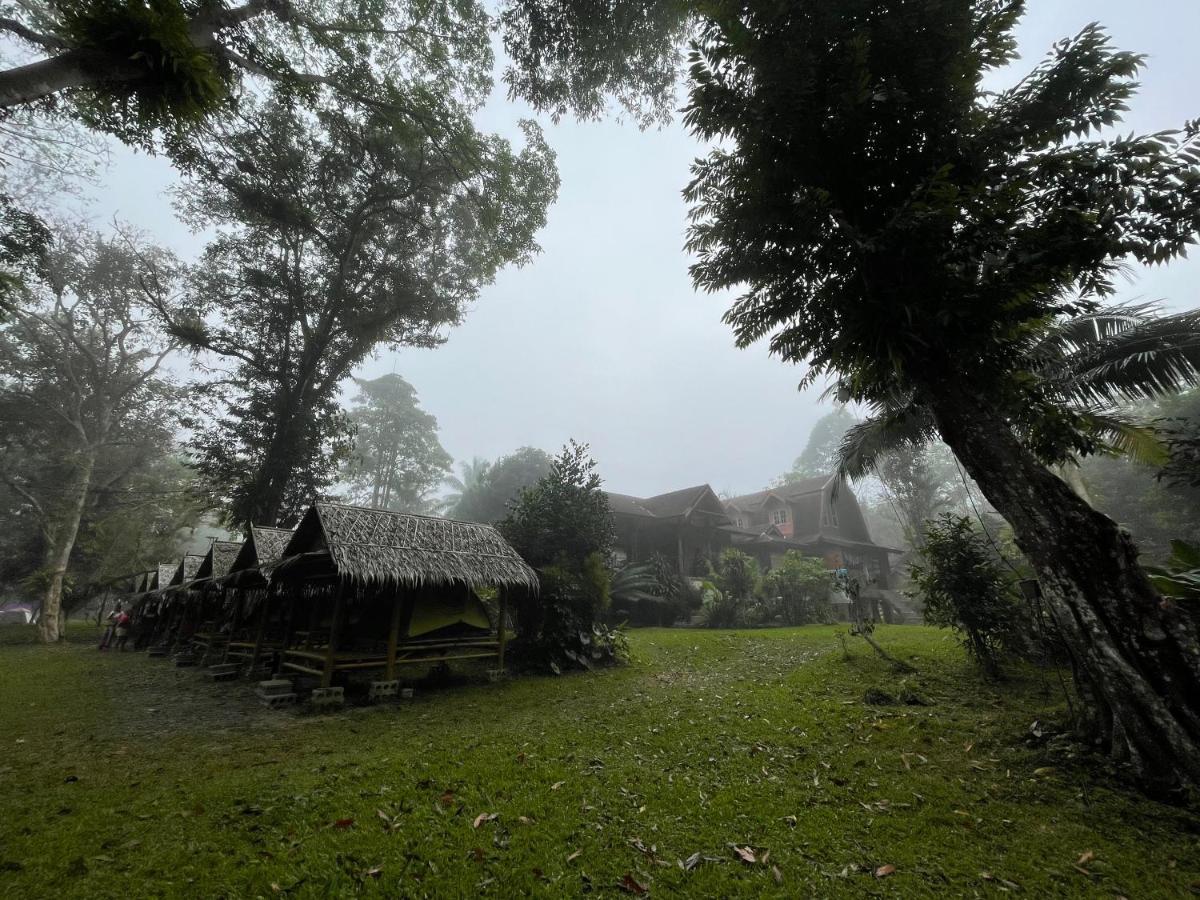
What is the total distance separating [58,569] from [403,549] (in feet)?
77.4

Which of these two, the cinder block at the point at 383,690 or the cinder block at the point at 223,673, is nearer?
the cinder block at the point at 383,690

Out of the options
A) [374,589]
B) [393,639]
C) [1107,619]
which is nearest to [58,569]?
[374,589]

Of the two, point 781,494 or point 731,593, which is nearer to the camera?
point 731,593

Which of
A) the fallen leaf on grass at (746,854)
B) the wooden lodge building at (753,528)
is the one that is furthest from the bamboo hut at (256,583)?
the wooden lodge building at (753,528)

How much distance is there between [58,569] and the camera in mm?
21094

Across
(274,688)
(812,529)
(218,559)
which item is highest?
(812,529)

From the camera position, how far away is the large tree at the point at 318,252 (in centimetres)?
1719

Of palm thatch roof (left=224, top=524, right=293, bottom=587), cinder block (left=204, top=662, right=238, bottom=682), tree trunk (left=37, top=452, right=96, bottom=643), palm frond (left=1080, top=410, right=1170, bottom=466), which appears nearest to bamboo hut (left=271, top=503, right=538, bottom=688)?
palm thatch roof (left=224, top=524, right=293, bottom=587)

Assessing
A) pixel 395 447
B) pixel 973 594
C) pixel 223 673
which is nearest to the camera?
pixel 973 594

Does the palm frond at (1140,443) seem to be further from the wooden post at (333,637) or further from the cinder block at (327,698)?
the cinder block at (327,698)

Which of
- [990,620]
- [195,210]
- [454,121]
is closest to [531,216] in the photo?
[454,121]

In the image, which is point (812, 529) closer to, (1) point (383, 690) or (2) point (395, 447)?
(1) point (383, 690)

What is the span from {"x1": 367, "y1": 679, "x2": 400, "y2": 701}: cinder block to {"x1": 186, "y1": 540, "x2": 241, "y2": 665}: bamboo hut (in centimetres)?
842

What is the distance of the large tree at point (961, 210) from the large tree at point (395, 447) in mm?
45766
